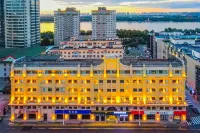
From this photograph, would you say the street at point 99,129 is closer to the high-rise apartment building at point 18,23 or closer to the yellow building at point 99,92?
the yellow building at point 99,92

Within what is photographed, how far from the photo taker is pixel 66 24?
81.8 m

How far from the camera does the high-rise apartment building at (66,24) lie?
80.3 meters

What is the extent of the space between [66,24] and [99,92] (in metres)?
54.2

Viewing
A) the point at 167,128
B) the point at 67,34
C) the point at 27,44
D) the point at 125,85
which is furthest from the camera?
the point at 67,34

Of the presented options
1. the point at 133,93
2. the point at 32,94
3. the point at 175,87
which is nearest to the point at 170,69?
the point at 175,87

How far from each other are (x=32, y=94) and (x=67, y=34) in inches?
2041

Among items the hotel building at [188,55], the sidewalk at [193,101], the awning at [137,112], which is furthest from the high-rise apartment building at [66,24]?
the awning at [137,112]

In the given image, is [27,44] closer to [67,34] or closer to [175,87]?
[67,34]

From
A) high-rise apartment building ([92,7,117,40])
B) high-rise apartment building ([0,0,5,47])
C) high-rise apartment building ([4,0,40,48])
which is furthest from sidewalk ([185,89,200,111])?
high-rise apartment building ([92,7,117,40])

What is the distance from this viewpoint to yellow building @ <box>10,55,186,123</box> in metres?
28.8

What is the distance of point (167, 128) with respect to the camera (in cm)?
2733

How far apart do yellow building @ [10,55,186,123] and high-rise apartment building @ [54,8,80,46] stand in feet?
166

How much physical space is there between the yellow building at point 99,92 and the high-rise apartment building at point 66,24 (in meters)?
50.7

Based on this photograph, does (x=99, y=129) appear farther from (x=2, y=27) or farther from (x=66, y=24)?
(x=66, y=24)
